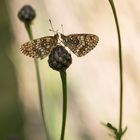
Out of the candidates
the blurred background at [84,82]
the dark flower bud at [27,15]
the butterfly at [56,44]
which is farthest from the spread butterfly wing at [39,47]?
the blurred background at [84,82]

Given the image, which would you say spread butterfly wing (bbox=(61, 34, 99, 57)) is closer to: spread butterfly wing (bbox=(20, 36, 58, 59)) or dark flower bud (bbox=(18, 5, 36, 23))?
spread butterfly wing (bbox=(20, 36, 58, 59))

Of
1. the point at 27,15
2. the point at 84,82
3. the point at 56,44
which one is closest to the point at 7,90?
the point at 84,82

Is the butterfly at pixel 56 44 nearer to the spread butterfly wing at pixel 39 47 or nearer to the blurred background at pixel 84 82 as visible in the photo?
the spread butterfly wing at pixel 39 47

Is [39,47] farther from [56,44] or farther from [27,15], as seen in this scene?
[27,15]

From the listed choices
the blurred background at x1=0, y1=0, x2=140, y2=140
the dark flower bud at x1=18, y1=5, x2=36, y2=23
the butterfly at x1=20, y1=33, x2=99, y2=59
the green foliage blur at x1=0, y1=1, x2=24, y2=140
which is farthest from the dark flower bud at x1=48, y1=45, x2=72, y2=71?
the green foliage blur at x1=0, y1=1, x2=24, y2=140

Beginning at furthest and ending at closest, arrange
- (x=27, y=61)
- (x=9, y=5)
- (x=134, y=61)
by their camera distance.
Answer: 1. (x=9, y=5)
2. (x=27, y=61)
3. (x=134, y=61)

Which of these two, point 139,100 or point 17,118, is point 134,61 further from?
point 17,118

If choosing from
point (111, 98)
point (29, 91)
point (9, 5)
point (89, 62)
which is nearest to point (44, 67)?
point (89, 62)
